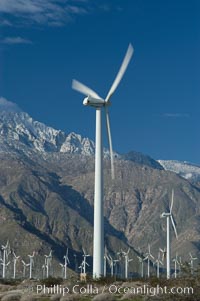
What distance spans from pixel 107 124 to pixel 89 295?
1263 inches

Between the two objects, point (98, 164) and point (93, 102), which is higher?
point (93, 102)

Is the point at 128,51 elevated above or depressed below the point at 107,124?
above

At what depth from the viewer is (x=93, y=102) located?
77.2 meters

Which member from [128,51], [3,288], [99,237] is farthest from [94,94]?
[3,288]

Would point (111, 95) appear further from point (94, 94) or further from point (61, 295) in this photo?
point (61, 295)

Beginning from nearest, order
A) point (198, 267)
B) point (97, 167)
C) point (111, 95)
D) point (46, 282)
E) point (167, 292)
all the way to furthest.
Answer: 1. point (167, 292)
2. point (198, 267)
3. point (46, 282)
4. point (97, 167)
5. point (111, 95)

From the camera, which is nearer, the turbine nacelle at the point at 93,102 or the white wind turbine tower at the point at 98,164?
the white wind turbine tower at the point at 98,164

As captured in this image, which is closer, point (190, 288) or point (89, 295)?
point (190, 288)

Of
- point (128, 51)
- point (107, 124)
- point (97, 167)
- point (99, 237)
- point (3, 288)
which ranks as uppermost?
point (128, 51)

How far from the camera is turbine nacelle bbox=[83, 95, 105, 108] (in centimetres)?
7675

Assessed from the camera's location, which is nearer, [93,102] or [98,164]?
[98,164]

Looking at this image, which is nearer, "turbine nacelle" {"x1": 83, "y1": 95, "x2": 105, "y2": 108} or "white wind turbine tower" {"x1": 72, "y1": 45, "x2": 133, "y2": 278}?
"white wind turbine tower" {"x1": 72, "y1": 45, "x2": 133, "y2": 278}

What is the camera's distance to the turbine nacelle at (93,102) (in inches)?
3022

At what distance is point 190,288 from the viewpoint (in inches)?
1686
